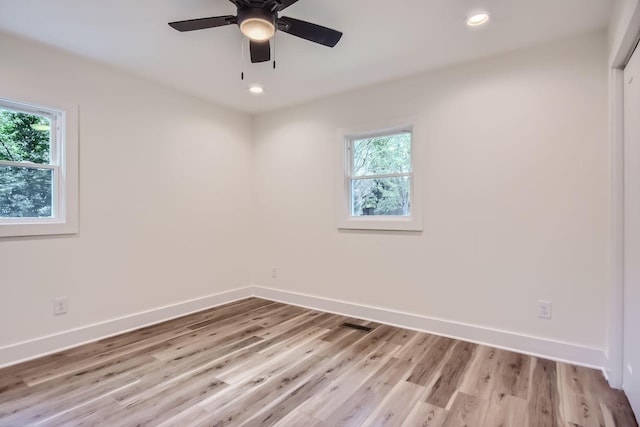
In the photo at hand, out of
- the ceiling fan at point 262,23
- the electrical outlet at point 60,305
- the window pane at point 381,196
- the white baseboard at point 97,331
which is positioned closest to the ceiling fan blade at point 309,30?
the ceiling fan at point 262,23

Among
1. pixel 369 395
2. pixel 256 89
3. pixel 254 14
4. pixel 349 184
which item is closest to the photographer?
pixel 254 14

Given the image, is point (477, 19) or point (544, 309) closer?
point (477, 19)

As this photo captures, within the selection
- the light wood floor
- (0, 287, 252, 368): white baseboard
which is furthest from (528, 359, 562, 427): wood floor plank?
(0, 287, 252, 368): white baseboard

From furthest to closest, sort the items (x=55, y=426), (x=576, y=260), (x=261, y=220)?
1. (x=261, y=220)
2. (x=576, y=260)
3. (x=55, y=426)

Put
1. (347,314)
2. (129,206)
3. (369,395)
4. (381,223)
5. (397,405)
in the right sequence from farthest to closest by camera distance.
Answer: (347,314) → (381,223) → (129,206) → (369,395) → (397,405)

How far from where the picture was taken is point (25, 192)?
266 cm

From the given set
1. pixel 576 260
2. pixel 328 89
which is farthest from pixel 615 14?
pixel 328 89

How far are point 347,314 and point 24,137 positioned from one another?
10.6ft

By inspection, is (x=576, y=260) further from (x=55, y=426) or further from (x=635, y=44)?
(x=55, y=426)

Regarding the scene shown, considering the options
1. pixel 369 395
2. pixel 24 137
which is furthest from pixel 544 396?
pixel 24 137

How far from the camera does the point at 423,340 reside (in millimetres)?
2959

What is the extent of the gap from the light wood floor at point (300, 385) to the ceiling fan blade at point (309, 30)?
7.21ft

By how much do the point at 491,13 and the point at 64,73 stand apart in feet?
10.6

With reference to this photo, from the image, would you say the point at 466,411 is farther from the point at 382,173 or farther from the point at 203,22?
the point at 203,22
